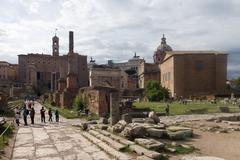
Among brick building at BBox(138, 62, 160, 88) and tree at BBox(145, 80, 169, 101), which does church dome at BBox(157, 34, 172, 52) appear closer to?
brick building at BBox(138, 62, 160, 88)

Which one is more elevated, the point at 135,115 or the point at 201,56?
the point at 201,56

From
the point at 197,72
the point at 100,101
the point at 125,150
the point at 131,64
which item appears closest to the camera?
the point at 125,150

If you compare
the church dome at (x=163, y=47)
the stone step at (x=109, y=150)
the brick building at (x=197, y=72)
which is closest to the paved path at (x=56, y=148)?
the stone step at (x=109, y=150)

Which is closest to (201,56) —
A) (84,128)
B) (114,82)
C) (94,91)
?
(114,82)

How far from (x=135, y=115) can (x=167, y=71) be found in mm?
50915

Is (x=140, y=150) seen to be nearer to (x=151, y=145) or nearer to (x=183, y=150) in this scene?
(x=151, y=145)

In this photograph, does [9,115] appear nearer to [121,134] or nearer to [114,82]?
[121,134]

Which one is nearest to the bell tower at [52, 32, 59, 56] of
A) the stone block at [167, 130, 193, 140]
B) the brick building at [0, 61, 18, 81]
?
the brick building at [0, 61, 18, 81]

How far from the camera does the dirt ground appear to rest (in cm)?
1191

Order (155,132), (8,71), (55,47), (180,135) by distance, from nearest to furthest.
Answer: (155,132) → (180,135) → (8,71) → (55,47)

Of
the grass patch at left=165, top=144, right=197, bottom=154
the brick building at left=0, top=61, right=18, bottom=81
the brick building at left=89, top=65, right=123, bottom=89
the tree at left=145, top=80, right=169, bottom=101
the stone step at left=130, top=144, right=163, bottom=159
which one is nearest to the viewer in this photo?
the stone step at left=130, top=144, right=163, bottom=159

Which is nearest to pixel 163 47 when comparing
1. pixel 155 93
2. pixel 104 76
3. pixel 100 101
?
pixel 104 76

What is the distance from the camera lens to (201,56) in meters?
70.4

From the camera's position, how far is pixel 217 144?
47.2 feet
